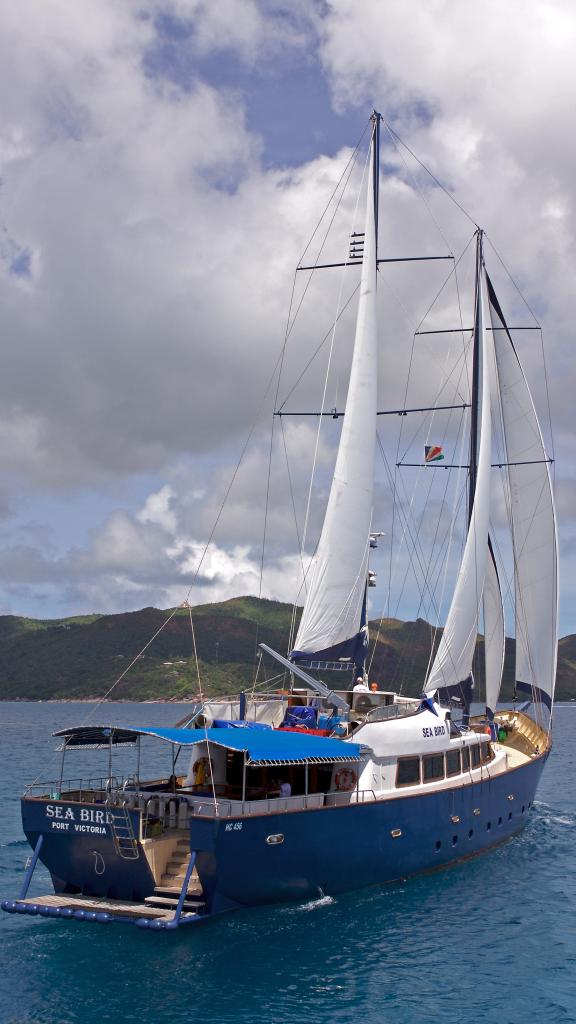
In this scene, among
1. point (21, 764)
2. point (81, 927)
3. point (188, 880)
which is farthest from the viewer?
point (21, 764)

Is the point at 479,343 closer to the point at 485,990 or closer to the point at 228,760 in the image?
the point at 228,760

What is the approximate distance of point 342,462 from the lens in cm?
2788

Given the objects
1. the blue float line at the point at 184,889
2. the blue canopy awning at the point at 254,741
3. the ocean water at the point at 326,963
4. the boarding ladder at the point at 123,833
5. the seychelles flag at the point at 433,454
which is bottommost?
the ocean water at the point at 326,963

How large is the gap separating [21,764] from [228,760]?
4205 centimetres

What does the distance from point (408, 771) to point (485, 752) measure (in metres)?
6.12

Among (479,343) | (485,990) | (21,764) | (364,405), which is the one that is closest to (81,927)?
(485,990)

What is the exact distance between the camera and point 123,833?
61.9 ft

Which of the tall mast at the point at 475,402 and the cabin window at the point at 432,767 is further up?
the tall mast at the point at 475,402

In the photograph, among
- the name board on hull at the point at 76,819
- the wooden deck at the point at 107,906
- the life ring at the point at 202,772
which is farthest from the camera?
the life ring at the point at 202,772

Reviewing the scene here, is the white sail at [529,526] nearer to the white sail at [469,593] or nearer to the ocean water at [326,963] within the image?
the white sail at [469,593]

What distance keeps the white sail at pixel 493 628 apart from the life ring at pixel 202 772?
1705 cm

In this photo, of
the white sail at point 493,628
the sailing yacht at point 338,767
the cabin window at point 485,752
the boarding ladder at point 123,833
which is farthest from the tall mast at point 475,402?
the boarding ladder at point 123,833

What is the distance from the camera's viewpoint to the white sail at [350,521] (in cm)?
2673

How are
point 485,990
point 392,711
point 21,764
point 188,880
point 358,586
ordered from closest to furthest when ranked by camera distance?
point 485,990 → point 188,880 → point 392,711 → point 358,586 → point 21,764
